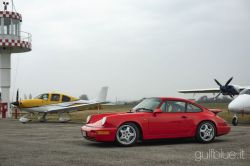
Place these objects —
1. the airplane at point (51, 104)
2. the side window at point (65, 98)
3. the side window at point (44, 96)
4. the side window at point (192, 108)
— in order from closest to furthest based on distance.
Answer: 1. the side window at point (192, 108)
2. the airplane at point (51, 104)
3. the side window at point (44, 96)
4. the side window at point (65, 98)

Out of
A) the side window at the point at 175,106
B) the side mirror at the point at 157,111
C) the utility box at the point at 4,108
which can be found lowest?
the utility box at the point at 4,108

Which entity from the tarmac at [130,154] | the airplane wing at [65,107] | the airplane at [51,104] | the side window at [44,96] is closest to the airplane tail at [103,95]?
the airplane wing at [65,107]

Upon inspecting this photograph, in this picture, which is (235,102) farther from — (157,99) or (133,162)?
(133,162)

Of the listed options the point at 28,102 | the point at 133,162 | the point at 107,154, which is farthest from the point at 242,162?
the point at 28,102

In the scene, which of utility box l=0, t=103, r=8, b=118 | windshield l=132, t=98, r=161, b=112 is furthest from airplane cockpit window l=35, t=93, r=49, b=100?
windshield l=132, t=98, r=161, b=112

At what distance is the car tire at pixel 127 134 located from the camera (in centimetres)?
970

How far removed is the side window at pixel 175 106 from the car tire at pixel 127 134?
116 centimetres

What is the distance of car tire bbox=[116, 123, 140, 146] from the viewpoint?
9695 mm

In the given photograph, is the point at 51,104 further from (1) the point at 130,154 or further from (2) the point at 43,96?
(1) the point at 130,154

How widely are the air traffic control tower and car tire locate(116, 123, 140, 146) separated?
21945 millimetres

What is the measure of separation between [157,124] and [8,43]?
72.6 ft

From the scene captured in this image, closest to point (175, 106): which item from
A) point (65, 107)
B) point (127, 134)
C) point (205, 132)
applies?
point (205, 132)

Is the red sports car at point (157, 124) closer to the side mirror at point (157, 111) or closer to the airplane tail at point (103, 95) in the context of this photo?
the side mirror at point (157, 111)

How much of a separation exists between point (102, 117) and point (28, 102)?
14.8 metres
